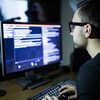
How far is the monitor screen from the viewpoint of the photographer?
5.26 feet

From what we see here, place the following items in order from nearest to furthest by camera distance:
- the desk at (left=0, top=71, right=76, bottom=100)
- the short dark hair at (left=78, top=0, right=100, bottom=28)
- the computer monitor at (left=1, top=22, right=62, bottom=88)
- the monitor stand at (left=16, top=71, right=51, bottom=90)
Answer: the short dark hair at (left=78, top=0, right=100, bottom=28) < the desk at (left=0, top=71, right=76, bottom=100) < the computer monitor at (left=1, top=22, right=62, bottom=88) < the monitor stand at (left=16, top=71, right=51, bottom=90)

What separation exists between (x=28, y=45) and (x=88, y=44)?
559 millimetres

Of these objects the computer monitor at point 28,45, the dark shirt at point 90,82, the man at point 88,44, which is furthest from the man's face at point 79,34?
the computer monitor at point 28,45

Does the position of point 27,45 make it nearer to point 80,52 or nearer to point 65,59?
point 80,52

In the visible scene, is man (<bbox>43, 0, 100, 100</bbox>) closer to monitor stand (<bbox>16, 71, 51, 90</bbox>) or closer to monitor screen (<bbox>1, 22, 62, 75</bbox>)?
monitor stand (<bbox>16, 71, 51, 90</bbox>)

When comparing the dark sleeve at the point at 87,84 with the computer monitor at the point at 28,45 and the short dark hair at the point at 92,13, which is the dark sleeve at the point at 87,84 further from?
A: the computer monitor at the point at 28,45

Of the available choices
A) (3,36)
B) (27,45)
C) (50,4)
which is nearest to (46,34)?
(27,45)

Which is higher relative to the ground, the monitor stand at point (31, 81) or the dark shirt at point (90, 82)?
the dark shirt at point (90, 82)

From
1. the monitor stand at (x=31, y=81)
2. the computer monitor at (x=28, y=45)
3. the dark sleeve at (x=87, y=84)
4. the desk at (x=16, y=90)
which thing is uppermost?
the computer monitor at (x=28, y=45)

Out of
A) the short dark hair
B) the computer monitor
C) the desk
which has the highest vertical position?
the short dark hair

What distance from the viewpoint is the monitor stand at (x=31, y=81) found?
1728mm

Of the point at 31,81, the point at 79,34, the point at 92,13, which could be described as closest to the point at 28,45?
the point at 31,81

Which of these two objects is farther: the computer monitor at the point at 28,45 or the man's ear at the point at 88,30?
the computer monitor at the point at 28,45

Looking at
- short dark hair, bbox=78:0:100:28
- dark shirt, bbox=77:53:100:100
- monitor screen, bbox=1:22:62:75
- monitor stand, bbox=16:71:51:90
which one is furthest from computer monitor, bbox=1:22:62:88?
dark shirt, bbox=77:53:100:100
